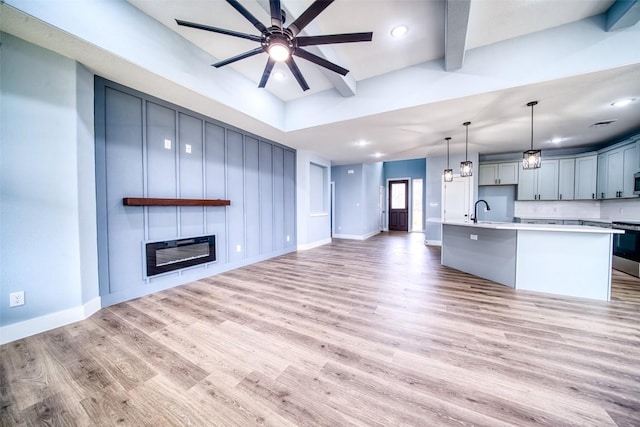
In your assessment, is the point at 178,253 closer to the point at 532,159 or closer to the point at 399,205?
the point at 532,159

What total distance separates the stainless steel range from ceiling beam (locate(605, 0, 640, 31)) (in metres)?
3.22

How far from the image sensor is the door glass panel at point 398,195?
405 inches

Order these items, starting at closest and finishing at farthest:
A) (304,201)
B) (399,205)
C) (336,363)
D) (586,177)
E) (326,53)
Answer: (336,363) < (326,53) < (586,177) < (304,201) < (399,205)

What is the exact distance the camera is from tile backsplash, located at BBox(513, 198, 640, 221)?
458 cm

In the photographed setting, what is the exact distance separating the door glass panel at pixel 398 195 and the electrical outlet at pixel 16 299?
10.6 m

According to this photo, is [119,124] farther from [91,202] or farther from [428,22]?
[428,22]

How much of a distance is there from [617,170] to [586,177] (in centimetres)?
77

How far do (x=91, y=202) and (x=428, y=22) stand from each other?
13.9ft

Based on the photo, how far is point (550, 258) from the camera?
2.95m

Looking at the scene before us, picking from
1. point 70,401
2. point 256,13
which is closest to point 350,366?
point 70,401

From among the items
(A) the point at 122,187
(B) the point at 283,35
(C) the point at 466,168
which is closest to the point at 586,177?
(C) the point at 466,168

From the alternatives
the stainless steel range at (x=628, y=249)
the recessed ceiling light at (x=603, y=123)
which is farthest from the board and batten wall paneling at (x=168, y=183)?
the stainless steel range at (x=628, y=249)

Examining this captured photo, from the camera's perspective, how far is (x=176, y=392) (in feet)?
4.59

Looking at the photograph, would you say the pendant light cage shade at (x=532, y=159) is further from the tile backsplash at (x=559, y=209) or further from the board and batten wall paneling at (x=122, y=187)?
the board and batten wall paneling at (x=122, y=187)
